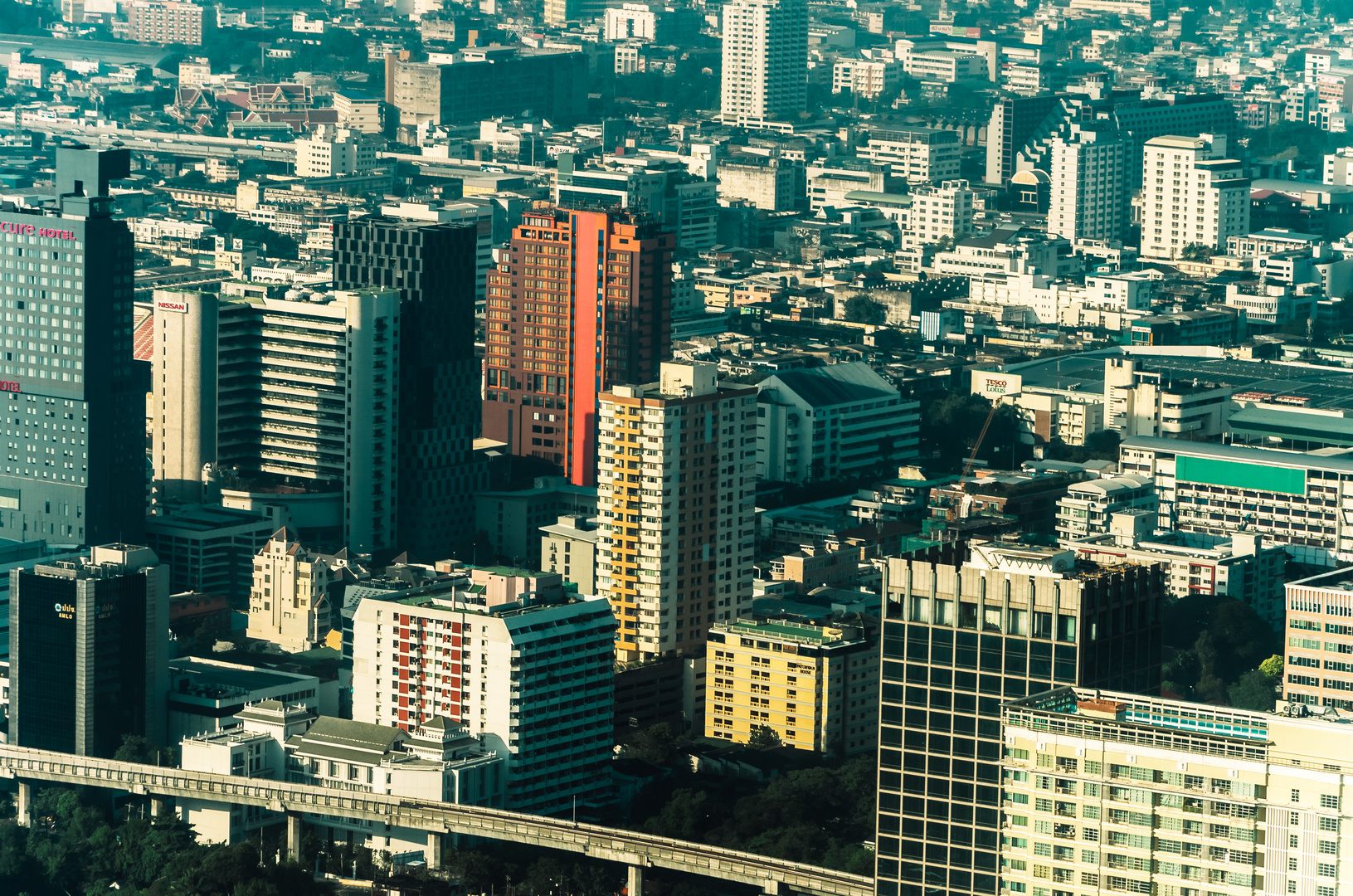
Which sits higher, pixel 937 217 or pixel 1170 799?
pixel 937 217

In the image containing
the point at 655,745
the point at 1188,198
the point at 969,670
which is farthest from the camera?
the point at 1188,198

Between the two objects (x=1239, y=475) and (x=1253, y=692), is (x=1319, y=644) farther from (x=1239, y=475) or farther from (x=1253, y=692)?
(x=1239, y=475)

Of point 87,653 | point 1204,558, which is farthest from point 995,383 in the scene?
point 87,653

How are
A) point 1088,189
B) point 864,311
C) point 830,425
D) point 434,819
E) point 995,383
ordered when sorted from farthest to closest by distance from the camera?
1. point 1088,189
2. point 864,311
3. point 995,383
4. point 830,425
5. point 434,819

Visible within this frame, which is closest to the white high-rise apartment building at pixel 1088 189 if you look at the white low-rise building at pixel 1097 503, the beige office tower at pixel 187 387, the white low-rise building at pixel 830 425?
the white low-rise building at pixel 830 425

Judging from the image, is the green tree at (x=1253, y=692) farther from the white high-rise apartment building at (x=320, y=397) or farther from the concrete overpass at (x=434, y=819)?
the white high-rise apartment building at (x=320, y=397)

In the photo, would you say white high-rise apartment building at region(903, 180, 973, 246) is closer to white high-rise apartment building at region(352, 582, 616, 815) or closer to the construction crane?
the construction crane

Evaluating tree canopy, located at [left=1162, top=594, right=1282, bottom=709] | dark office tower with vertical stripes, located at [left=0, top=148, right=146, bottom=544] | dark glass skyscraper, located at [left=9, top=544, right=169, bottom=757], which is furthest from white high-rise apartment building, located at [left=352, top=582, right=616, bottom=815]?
dark office tower with vertical stripes, located at [left=0, top=148, right=146, bottom=544]

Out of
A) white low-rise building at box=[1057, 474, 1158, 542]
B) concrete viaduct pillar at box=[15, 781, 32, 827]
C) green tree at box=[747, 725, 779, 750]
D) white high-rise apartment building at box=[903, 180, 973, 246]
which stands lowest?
concrete viaduct pillar at box=[15, 781, 32, 827]
